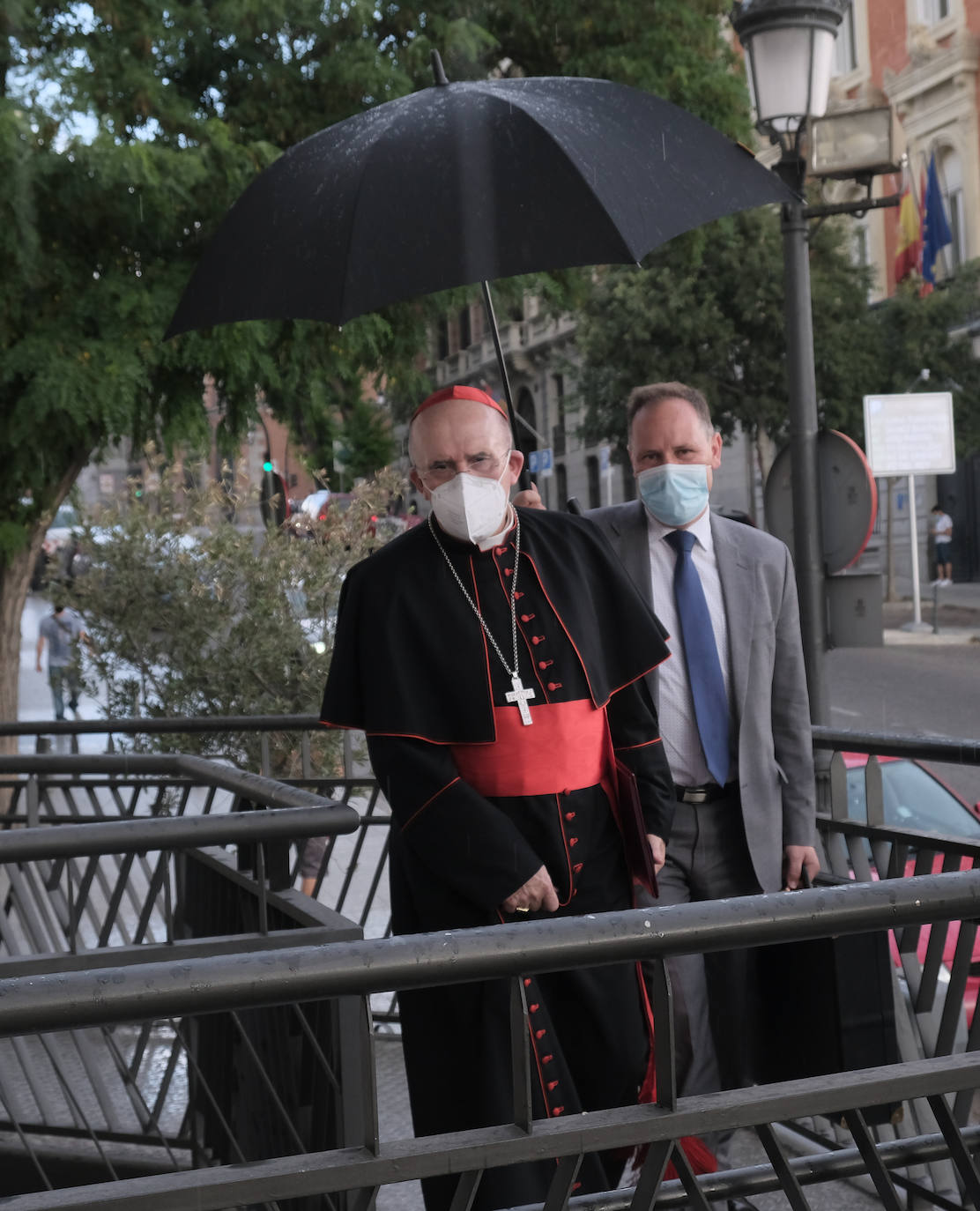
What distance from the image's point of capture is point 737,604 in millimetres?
3703

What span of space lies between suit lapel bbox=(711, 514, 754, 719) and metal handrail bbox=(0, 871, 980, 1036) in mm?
1585

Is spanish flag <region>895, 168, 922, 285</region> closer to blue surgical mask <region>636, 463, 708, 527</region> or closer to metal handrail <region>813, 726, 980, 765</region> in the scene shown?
metal handrail <region>813, 726, 980, 765</region>

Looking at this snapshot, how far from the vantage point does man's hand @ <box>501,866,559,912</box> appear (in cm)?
288

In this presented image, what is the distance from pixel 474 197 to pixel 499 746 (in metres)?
1.37

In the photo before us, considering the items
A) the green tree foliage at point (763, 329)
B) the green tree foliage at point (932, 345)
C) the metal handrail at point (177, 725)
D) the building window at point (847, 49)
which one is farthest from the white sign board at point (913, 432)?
the building window at point (847, 49)

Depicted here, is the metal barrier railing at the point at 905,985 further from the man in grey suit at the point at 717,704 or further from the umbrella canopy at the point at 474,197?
the umbrella canopy at the point at 474,197

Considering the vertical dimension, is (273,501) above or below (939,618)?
above

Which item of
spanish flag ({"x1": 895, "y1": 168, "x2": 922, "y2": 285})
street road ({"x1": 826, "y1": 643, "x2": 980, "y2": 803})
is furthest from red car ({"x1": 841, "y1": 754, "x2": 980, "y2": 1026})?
spanish flag ({"x1": 895, "y1": 168, "x2": 922, "y2": 285})

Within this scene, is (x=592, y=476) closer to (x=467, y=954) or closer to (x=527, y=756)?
(x=527, y=756)

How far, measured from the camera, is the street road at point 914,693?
14508 mm

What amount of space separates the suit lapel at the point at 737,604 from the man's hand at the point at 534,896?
0.91 meters

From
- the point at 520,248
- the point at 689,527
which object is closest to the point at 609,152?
the point at 520,248

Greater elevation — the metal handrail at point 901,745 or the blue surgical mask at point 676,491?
the blue surgical mask at point 676,491

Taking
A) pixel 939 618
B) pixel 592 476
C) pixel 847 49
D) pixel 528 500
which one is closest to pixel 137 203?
pixel 528 500
